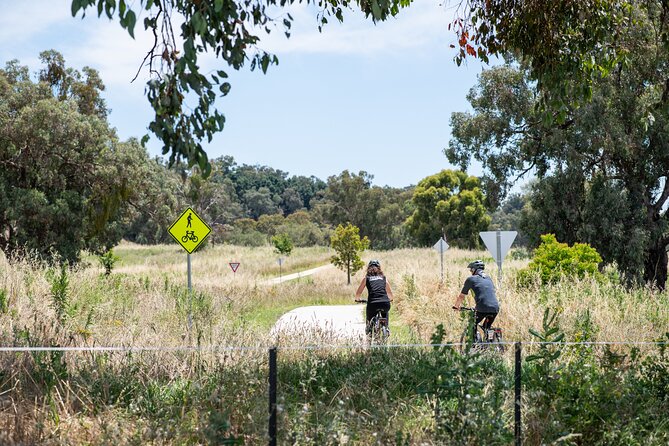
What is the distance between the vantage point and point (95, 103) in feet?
118

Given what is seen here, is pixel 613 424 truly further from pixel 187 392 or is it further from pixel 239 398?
pixel 187 392

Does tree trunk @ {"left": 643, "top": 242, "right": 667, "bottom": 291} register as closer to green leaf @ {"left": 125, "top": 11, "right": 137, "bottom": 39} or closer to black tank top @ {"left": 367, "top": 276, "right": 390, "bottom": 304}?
black tank top @ {"left": 367, "top": 276, "right": 390, "bottom": 304}

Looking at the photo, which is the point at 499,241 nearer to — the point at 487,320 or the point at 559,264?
the point at 559,264

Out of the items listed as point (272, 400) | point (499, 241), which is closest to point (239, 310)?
point (499, 241)

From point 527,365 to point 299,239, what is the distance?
7812 cm

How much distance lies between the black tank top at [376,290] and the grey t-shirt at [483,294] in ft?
4.65

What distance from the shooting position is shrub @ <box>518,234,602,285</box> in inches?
658

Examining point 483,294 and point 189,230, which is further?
point 189,230

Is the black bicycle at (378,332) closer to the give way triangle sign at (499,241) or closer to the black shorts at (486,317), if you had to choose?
the black shorts at (486,317)

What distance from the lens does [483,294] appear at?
10.6 metres

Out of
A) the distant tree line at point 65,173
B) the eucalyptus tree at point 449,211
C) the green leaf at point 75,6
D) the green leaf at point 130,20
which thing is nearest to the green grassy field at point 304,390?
the green leaf at point 130,20

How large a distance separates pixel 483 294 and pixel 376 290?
183 cm

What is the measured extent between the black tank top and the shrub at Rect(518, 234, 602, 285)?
20.4ft

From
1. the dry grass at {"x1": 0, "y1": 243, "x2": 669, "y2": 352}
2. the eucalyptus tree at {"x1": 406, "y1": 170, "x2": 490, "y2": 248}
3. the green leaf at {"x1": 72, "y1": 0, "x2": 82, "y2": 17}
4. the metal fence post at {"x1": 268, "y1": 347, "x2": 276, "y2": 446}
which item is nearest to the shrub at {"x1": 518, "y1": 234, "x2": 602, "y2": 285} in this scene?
the dry grass at {"x1": 0, "y1": 243, "x2": 669, "y2": 352}
